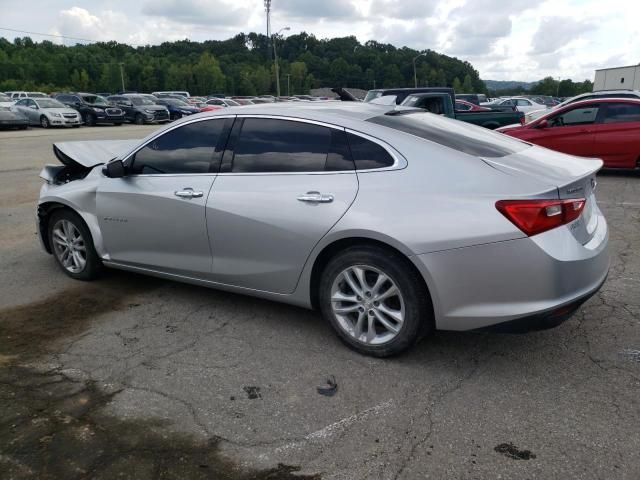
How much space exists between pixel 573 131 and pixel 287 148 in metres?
9.04

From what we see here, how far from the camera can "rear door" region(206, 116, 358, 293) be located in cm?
365

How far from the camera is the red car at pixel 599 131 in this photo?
1066 centimetres

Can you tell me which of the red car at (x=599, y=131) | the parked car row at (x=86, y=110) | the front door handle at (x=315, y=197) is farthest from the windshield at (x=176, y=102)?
the front door handle at (x=315, y=197)

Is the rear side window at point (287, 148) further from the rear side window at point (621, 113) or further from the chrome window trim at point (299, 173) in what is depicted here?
the rear side window at point (621, 113)

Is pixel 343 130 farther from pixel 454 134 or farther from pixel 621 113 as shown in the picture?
pixel 621 113

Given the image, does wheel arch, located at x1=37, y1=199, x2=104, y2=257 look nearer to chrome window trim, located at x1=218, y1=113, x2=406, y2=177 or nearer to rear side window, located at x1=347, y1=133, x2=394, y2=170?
chrome window trim, located at x1=218, y1=113, x2=406, y2=177

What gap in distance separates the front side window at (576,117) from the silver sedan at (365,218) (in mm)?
7979

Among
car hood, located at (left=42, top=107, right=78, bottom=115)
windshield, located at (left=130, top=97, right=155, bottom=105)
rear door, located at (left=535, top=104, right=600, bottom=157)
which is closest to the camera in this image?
rear door, located at (left=535, top=104, right=600, bottom=157)

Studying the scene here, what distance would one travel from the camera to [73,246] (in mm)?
5203

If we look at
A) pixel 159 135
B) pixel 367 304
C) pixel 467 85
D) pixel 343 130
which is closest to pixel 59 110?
pixel 159 135

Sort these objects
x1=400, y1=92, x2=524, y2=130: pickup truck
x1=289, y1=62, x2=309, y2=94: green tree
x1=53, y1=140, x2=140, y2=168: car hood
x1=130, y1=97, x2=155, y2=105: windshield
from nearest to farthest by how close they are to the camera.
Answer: x1=53, y1=140, x2=140, y2=168: car hood < x1=400, y1=92, x2=524, y2=130: pickup truck < x1=130, y1=97, x2=155, y2=105: windshield < x1=289, y1=62, x2=309, y2=94: green tree

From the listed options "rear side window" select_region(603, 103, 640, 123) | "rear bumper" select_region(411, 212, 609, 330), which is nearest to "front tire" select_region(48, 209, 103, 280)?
"rear bumper" select_region(411, 212, 609, 330)

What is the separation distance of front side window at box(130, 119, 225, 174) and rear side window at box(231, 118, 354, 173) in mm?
268

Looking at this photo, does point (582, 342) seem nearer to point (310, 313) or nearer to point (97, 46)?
point (310, 313)
